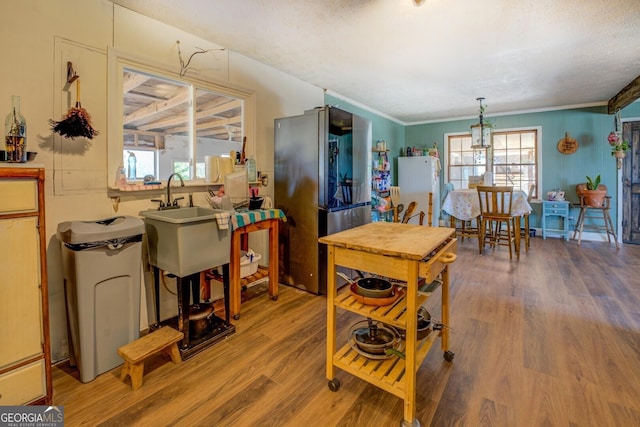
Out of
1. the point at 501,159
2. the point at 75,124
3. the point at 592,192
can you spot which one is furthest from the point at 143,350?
the point at 501,159

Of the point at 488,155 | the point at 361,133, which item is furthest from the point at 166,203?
the point at 488,155

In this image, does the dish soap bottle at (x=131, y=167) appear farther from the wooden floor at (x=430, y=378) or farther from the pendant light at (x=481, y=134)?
the pendant light at (x=481, y=134)

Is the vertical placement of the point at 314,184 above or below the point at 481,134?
below

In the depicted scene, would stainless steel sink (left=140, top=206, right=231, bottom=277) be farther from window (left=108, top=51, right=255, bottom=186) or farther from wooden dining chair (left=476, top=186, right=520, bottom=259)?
wooden dining chair (left=476, top=186, right=520, bottom=259)

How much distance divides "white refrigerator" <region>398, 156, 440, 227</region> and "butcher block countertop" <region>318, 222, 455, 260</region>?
434 centimetres

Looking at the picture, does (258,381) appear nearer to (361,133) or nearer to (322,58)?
(361,133)

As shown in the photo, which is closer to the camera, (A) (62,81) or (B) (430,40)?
(A) (62,81)

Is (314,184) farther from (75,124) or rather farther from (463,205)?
(463,205)

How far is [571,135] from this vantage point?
18.3 feet

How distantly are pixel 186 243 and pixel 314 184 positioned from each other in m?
1.36

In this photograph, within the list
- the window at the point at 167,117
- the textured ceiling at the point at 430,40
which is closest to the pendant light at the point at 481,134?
the textured ceiling at the point at 430,40

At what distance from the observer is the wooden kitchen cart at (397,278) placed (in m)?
1.40

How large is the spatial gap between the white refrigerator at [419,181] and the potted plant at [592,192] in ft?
7.80

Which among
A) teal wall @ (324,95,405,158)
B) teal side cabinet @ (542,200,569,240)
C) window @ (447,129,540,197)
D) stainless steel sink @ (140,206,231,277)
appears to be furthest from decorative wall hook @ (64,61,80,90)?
teal side cabinet @ (542,200,569,240)
